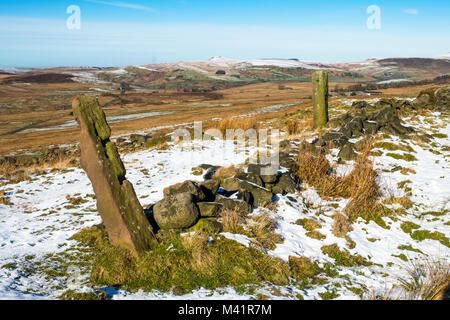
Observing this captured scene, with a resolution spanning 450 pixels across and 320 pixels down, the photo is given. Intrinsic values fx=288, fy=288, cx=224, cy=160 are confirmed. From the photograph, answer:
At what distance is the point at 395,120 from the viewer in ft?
42.0

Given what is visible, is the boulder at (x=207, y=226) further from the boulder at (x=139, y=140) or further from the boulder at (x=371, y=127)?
the boulder at (x=139, y=140)

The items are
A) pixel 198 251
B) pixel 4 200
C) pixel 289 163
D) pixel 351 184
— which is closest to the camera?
pixel 198 251

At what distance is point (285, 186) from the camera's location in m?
7.69

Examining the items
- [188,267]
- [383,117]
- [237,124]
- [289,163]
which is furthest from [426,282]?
[237,124]

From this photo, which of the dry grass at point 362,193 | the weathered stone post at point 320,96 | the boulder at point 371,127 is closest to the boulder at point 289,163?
the dry grass at point 362,193

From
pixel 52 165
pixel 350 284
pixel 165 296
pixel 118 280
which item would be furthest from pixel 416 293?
pixel 52 165

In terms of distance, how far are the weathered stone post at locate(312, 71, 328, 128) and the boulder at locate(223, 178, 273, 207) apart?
819 centimetres

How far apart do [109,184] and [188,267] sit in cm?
197

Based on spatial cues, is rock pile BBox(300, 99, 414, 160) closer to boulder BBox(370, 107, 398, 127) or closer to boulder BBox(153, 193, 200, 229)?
boulder BBox(370, 107, 398, 127)

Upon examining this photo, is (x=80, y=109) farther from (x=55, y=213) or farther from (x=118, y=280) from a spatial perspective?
(x=55, y=213)

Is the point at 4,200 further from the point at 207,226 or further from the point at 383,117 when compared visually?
the point at 383,117

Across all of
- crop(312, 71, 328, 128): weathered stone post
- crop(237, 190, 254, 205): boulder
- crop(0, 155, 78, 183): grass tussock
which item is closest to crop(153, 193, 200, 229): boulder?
crop(237, 190, 254, 205): boulder

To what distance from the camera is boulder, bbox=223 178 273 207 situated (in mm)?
6918

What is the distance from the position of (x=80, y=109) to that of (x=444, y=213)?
326 inches
